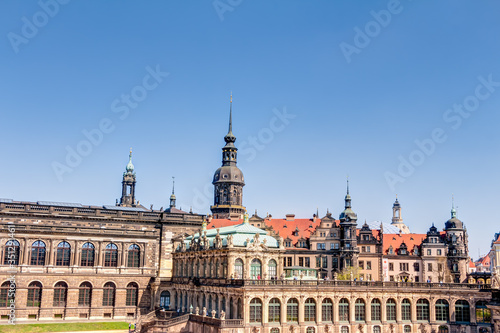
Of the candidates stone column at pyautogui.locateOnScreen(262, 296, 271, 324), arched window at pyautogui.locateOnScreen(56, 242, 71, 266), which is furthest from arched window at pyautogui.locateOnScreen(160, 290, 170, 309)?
stone column at pyautogui.locateOnScreen(262, 296, 271, 324)

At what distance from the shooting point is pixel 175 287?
3041 inches

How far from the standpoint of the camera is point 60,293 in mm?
74562

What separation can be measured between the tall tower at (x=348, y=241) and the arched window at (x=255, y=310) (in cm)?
3523

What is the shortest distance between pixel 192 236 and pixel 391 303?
91.4 ft

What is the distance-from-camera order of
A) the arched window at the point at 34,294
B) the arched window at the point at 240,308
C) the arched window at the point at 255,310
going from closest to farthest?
1. the arched window at the point at 240,308
2. the arched window at the point at 255,310
3. the arched window at the point at 34,294

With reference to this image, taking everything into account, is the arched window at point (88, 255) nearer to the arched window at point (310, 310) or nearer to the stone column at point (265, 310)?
the stone column at point (265, 310)

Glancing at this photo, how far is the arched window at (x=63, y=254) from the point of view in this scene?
75.2 m

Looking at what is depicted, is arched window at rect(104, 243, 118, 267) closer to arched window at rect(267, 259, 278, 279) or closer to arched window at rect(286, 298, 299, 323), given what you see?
arched window at rect(267, 259, 278, 279)

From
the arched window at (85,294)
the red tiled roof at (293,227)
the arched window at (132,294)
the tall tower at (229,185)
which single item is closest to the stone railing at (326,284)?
the arched window at (132,294)

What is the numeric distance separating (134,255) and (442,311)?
40736 mm

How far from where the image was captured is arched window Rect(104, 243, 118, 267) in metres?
77.7

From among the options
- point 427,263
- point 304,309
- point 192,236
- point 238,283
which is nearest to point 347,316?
point 304,309

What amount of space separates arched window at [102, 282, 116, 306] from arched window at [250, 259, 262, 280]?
22949 millimetres

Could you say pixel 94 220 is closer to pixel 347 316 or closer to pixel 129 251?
pixel 129 251
